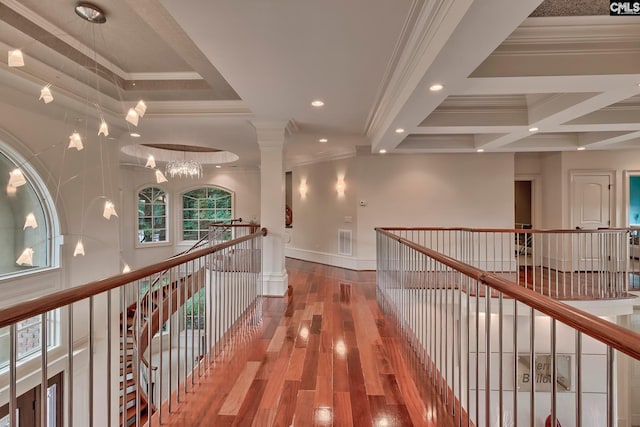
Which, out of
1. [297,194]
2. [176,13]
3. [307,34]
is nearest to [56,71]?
[176,13]

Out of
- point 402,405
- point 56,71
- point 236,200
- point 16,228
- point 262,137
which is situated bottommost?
point 402,405

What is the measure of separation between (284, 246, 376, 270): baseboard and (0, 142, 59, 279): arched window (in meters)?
4.16

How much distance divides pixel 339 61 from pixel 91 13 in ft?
7.31

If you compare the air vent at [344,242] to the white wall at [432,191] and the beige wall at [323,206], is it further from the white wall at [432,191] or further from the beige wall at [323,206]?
the white wall at [432,191]

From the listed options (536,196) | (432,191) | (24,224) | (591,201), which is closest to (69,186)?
(24,224)

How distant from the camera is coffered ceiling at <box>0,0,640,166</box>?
2.24 m

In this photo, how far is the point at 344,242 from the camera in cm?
730

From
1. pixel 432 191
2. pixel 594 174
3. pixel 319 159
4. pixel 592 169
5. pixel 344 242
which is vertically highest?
pixel 319 159

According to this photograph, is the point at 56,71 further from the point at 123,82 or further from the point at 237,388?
the point at 237,388

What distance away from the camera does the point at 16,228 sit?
4.25 metres

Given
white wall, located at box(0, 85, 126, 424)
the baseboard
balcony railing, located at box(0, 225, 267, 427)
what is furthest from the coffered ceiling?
the baseboard

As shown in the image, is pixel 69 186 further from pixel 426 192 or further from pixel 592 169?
pixel 592 169

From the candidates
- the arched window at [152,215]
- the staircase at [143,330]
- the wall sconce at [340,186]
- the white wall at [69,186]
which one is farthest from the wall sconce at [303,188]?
the arched window at [152,215]

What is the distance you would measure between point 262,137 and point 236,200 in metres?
5.87
